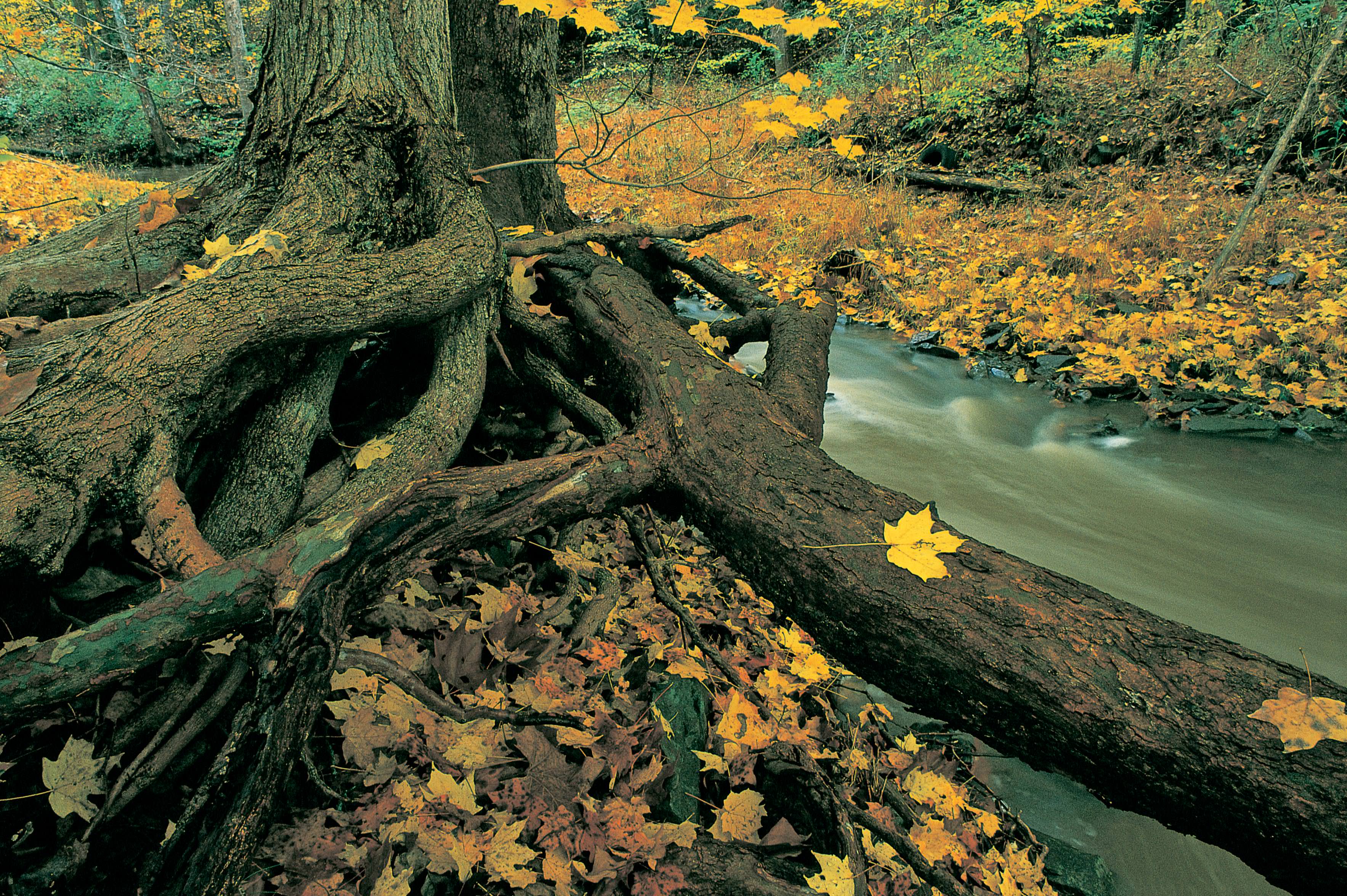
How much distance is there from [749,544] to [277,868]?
3.82ft

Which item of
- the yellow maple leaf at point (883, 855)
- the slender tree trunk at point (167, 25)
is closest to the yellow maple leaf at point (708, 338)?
the yellow maple leaf at point (883, 855)

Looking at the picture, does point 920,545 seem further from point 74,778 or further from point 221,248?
point 221,248

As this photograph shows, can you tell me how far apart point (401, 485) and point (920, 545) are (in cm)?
115

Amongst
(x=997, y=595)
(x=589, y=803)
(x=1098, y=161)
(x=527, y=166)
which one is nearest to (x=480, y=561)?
(x=589, y=803)

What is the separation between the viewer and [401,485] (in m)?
1.50

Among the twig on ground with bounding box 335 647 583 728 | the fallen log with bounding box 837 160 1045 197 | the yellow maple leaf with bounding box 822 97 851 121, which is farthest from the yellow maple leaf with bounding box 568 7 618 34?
the fallen log with bounding box 837 160 1045 197

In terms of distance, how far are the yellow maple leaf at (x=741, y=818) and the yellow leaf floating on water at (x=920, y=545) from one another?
892mm

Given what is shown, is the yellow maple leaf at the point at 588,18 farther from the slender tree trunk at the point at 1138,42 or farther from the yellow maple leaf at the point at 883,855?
the slender tree trunk at the point at 1138,42

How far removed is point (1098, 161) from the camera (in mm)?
8945

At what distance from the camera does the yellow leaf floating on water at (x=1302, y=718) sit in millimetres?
953

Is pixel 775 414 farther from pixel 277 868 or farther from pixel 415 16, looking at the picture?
pixel 415 16

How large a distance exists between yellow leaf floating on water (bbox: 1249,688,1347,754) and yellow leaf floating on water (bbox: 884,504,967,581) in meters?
0.49

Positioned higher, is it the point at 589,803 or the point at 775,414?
the point at 775,414

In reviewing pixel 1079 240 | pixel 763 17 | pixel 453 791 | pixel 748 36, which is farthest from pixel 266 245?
pixel 1079 240
